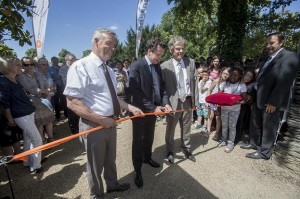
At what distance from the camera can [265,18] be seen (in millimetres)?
13188

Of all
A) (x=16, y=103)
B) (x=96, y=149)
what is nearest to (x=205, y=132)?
(x=96, y=149)

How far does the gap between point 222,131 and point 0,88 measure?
4.43m

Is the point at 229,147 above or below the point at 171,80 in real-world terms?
below

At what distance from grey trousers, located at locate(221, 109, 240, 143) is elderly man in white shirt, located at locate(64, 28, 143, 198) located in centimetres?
299

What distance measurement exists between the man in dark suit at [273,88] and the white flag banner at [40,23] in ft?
23.9

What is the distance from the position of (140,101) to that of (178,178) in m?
1.43

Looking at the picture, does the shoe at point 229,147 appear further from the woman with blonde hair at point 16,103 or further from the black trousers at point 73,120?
the black trousers at point 73,120

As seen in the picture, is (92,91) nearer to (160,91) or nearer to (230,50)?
→ (160,91)

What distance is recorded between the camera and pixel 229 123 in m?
4.69

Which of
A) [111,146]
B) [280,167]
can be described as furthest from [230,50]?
[111,146]

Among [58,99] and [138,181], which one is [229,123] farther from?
[58,99]

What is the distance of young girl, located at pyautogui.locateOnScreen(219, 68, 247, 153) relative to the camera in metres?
4.57

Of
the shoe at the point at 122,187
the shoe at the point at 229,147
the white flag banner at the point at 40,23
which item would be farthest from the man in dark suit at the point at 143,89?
the white flag banner at the point at 40,23

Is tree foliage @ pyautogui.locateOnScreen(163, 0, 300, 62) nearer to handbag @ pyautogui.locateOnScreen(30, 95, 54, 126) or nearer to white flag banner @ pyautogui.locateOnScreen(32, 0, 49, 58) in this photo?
white flag banner @ pyautogui.locateOnScreen(32, 0, 49, 58)
